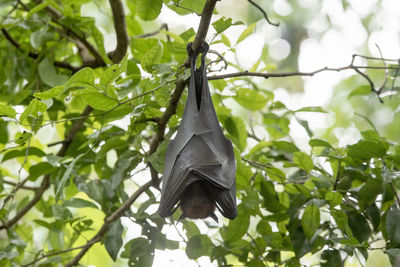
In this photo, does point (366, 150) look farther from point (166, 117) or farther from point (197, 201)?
point (166, 117)

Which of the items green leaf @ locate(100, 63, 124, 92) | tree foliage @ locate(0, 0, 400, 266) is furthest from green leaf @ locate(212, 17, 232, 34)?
green leaf @ locate(100, 63, 124, 92)

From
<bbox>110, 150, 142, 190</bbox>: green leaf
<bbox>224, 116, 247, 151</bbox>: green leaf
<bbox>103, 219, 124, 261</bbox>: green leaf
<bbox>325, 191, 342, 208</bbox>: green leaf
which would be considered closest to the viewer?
<bbox>325, 191, 342, 208</bbox>: green leaf

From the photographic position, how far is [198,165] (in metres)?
2.10

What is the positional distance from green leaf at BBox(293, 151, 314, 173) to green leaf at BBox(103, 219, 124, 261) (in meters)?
1.00

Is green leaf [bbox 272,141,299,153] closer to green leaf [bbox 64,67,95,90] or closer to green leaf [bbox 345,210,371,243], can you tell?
green leaf [bbox 345,210,371,243]

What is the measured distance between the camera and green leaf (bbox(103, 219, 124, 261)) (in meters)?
2.41

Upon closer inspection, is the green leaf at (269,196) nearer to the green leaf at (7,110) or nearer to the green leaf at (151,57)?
the green leaf at (151,57)

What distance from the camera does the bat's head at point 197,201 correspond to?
2.13 metres

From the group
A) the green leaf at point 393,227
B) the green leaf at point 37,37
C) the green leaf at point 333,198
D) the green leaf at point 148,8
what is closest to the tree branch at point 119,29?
the green leaf at point 37,37

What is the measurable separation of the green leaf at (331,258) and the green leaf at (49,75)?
182 cm

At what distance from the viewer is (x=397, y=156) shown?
2.22 metres

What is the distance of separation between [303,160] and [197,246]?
0.73 meters

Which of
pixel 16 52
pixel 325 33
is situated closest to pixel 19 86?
pixel 16 52

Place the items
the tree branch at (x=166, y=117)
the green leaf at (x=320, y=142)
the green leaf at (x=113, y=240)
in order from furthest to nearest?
the green leaf at (x=320, y=142) → the green leaf at (x=113, y=240) → the tree branch at (x=166, y=117)
